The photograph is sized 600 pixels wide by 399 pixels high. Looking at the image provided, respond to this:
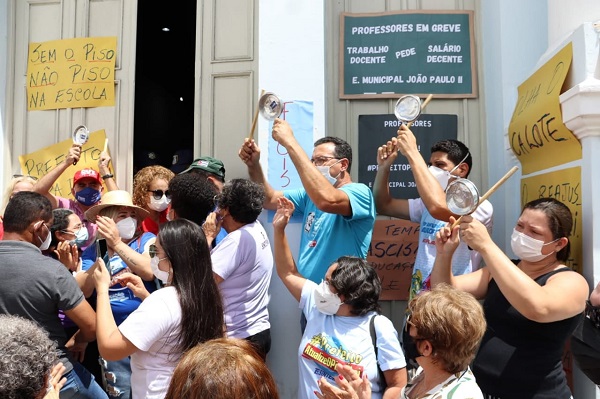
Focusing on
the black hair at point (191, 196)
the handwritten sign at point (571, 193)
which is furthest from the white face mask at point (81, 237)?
the handwritten sign at point (571, 193)

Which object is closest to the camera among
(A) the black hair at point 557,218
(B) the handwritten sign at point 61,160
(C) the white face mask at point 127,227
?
(A) the black hair at point 557,218

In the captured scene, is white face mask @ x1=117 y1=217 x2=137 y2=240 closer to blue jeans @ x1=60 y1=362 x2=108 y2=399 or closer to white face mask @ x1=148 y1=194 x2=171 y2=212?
white face mask @ x1=148 y1=194 x2=171 y2=212

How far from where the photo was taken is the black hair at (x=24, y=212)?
2928mm

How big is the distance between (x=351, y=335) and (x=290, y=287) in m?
0.60

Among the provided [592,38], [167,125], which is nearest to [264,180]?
[592,38]

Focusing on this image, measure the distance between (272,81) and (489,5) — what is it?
169 centimetres

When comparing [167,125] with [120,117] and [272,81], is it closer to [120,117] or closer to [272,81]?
[120,117]

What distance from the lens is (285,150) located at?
4008 mm

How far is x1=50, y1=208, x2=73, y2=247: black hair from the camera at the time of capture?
132 inches

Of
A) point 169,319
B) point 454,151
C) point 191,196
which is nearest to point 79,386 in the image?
point 169,319

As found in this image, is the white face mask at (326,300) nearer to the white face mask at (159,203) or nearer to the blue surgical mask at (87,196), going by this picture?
the white face mask at (159,203)

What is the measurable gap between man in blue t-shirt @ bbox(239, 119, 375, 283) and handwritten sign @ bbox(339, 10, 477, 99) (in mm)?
1029

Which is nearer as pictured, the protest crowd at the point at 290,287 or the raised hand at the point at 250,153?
the protest crowd at the point at 290,287

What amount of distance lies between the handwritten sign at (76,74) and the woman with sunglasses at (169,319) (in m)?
2.46
